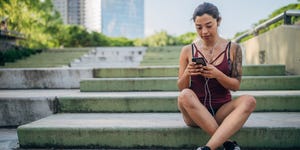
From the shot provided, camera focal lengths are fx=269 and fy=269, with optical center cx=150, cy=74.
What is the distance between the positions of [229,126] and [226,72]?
1.46 feet

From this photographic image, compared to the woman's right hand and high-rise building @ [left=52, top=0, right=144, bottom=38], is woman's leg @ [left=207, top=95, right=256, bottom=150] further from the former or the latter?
high-rise building @ [left=52, top=0, right=144, bottom=38]

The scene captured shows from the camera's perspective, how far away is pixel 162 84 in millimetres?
3646

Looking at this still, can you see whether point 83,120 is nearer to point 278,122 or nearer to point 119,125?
point 119,125

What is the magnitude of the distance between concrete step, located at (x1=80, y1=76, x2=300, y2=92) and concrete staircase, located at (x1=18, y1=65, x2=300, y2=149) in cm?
1

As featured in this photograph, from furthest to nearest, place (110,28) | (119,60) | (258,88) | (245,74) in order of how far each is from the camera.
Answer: (110,28) → (119,60) → (245,74) → (258,88)

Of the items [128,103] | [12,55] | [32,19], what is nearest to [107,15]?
[32,19]

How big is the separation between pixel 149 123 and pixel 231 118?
815 mm

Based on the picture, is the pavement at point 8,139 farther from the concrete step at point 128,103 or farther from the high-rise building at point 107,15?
the high-rise building at point 107,15

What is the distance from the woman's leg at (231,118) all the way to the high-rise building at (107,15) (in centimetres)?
8192

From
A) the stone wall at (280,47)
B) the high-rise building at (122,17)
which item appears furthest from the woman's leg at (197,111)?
the high-rise building at (122,17)

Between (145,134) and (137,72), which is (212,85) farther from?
(137,72)

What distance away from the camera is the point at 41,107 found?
10.3 ft

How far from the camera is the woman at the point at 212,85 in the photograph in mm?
1924

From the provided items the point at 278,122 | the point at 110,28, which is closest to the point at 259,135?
the point at 278,122
